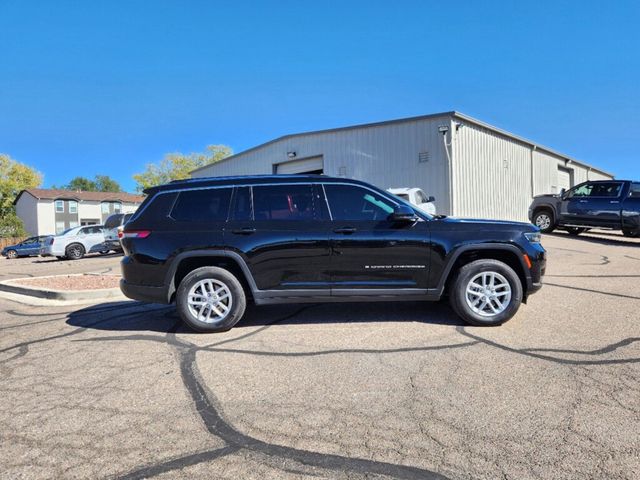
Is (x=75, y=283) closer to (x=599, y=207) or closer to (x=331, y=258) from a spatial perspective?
(x=331, y=258)

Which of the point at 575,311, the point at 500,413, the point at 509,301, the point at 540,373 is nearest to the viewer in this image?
the point at 500,413

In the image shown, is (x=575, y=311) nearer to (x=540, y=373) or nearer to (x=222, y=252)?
(x=540, y=373)

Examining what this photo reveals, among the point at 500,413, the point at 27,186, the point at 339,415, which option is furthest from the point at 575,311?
the point at 27,186

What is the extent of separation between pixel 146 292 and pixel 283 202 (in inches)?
78.0

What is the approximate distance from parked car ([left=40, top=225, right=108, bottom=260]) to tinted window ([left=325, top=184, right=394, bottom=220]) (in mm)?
18997

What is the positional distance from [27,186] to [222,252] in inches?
2863

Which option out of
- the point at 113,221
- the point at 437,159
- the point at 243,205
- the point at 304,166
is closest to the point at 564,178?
the point at 437,159

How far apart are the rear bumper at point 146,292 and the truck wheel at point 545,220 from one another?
15426 millimetres

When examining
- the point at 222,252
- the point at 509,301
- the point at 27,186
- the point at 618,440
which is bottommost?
the point at 618,440

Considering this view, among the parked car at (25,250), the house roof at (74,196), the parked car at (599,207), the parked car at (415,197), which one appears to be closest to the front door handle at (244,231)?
the parked car at (415,197)

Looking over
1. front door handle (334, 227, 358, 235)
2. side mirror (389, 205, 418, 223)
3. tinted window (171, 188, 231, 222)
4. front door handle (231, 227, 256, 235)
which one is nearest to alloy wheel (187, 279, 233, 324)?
front door handle (231, 227, 256, 235)

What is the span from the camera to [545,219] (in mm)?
16484

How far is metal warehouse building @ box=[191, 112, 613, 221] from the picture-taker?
59.0 feet

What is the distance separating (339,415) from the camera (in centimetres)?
291
